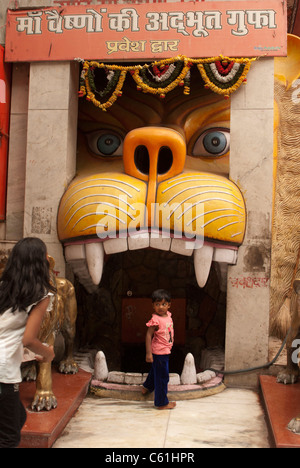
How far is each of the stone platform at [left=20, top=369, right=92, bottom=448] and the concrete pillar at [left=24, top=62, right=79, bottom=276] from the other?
1.17m

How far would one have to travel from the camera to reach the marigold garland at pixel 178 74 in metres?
5.21

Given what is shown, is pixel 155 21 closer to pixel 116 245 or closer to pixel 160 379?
pixel 116 245

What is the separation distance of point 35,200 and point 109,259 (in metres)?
1.90

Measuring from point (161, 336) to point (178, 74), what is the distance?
9.08 feet

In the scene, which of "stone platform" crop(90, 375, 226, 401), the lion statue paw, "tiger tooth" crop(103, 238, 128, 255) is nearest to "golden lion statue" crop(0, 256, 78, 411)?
the lion statue paw

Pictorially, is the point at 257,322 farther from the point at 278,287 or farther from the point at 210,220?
the point at 210,220

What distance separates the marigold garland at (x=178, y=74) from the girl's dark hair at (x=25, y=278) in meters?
3.18

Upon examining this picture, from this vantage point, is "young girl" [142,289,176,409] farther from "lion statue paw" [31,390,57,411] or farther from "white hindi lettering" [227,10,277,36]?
"white hindi lettering" [227,10,277,36]

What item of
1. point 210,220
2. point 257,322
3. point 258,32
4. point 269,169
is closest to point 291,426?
point 257,322

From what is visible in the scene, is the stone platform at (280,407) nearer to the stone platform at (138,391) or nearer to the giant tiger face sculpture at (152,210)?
the stone platform at (138,391)

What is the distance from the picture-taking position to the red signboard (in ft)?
17.0

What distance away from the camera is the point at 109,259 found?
700 centimetres

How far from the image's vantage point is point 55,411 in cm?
388

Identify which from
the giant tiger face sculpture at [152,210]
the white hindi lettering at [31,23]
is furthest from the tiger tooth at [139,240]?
the white hindi lettering at [31,23]
